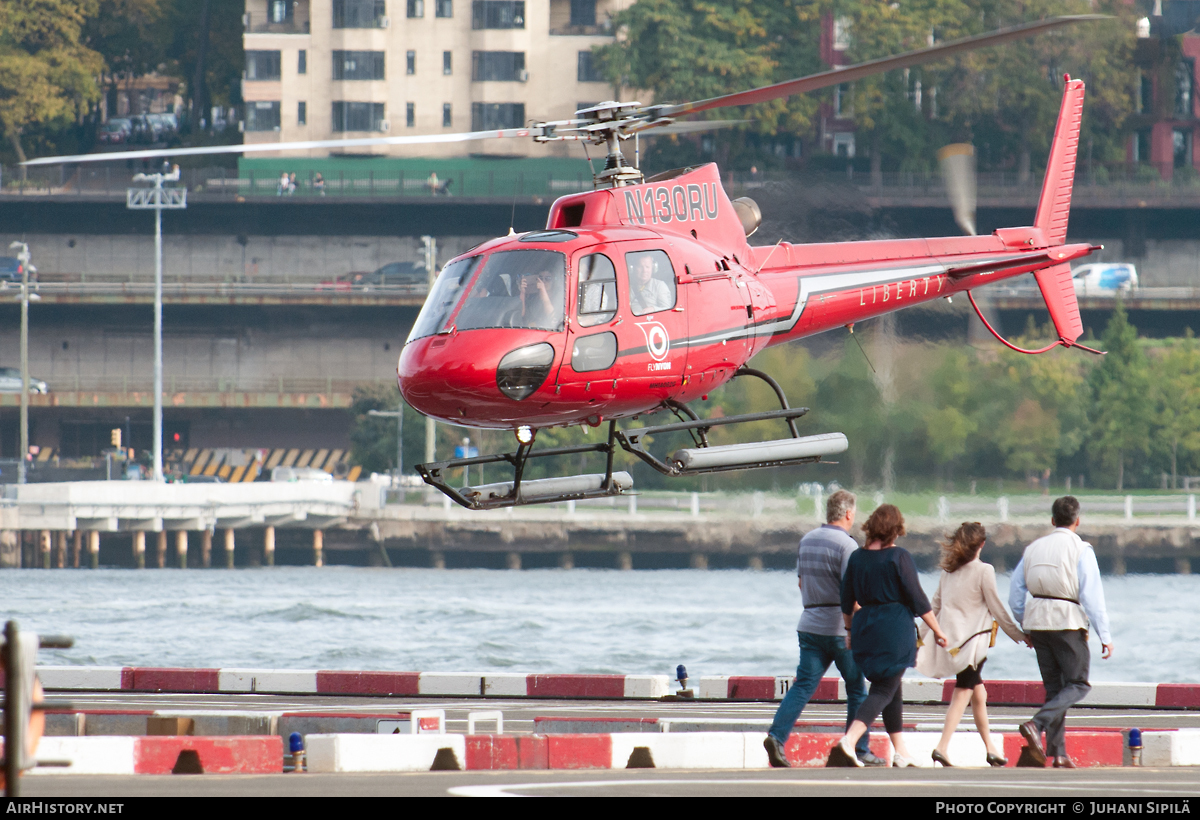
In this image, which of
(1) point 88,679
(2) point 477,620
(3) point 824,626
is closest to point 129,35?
(2) point 477,620

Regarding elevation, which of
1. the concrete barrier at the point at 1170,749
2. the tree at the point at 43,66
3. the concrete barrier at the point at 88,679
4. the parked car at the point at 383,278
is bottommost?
the concrete barrier at the point at 88,679

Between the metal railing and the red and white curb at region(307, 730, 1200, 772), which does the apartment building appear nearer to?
the metal railing

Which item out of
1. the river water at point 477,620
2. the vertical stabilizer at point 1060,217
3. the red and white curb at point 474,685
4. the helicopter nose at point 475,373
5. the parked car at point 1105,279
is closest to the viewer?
the helicopter nose at point 475,373

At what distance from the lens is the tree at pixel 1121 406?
61.7 metres

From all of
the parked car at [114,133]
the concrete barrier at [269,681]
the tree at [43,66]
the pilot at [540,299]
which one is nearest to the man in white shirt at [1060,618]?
the pilot at [540,299]

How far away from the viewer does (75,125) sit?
311ft

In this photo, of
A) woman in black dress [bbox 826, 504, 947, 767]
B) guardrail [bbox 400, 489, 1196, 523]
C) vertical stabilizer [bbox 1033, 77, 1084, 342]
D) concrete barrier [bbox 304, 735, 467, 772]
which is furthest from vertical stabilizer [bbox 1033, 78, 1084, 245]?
guardrail [bbox 400, 489, 1196, 523]

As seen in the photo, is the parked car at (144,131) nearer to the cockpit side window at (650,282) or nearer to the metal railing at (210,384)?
the metal railing at (210,384)

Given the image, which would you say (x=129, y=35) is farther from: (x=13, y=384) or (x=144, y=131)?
(x=13, y=384)

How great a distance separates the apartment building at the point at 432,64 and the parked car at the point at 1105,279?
2637 centimetres

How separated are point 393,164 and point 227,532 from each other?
28.0 metres

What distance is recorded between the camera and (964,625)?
11.2 meters

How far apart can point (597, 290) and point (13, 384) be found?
67603 mm

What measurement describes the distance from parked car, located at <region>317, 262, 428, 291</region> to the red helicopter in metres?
63.9
